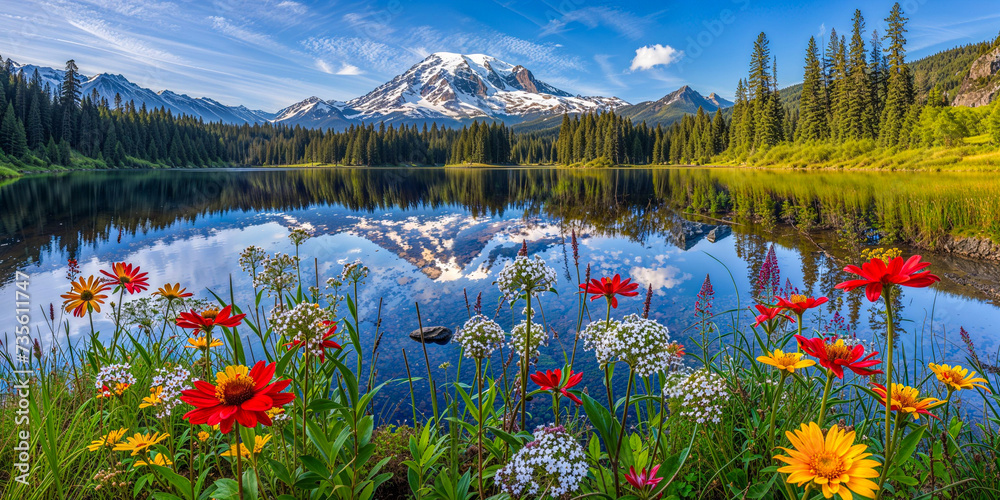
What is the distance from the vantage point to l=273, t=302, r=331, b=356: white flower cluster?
2641 mm

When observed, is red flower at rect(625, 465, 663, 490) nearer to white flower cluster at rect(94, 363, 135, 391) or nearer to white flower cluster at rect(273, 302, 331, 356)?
white flower cluster at rect(273, 302, 331, 356)

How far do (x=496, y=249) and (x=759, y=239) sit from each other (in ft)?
32.7

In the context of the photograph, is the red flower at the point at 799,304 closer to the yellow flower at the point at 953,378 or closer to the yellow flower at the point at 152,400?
the yellow flower at the point at 953,378

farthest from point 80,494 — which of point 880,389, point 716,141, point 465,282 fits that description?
point 716,141

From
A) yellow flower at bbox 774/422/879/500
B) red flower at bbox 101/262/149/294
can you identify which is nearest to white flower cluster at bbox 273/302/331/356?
red flower at bbox 101/262/149/294

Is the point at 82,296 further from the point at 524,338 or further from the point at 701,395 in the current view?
the point at 701,395

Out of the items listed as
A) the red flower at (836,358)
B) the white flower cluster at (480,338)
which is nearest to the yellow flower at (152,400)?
the white flower cluster at (480,338)

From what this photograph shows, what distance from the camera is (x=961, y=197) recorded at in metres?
15.9

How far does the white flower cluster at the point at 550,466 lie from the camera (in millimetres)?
1851

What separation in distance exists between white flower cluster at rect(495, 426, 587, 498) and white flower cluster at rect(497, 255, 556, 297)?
3.14 feet

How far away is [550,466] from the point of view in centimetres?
186

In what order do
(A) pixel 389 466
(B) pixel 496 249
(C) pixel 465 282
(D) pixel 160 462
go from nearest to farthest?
(D) pixel 160 462 < (A) pixel 389 466 < (C) pixel 465 282 < (B) pixel 496 249

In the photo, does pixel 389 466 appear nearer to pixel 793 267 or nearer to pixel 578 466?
pixel 578 466

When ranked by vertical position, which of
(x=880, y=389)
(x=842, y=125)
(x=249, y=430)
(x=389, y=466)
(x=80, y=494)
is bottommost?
(x=389, y=466)
